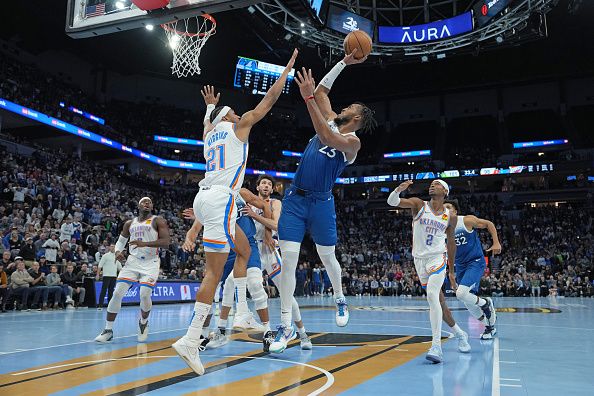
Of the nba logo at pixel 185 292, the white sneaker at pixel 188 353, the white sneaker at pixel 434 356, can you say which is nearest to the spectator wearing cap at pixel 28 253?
the nba logo at pixel 185 292

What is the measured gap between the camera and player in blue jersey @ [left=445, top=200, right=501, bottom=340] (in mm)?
7098

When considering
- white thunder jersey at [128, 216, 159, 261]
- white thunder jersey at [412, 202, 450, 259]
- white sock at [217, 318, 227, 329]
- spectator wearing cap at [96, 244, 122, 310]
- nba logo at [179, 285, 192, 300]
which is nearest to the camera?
white thunder jersey at [412, 202, 450, 259]

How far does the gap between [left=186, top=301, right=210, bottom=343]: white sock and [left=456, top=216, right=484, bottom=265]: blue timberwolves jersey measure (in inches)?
190

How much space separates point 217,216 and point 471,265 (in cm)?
480

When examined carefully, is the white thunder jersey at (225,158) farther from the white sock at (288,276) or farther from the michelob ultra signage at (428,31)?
the michelob ultra signage at (428,31)

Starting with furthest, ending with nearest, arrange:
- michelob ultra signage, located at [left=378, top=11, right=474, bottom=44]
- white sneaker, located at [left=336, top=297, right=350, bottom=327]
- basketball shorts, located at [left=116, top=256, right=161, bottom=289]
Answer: michelob ultra signage, located at [left=378, top=11, right=474, bottom=44]
basketball shorts, located at [left=116, top=256, right=161, bottom=289]
white sneaker, located at [left=336, top=297, right=350, bottom=327]

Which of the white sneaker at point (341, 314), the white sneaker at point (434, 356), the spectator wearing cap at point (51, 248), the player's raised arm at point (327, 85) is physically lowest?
the white sneaker at point (434, 356)

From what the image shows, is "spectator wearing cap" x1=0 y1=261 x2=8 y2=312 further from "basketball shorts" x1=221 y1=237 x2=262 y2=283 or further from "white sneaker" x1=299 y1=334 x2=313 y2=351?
"white sneaker" x1=299 y1=334 x2=313 y2=351

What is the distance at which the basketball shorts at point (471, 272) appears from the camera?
734cm

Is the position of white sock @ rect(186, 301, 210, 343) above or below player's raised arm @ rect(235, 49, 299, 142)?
below

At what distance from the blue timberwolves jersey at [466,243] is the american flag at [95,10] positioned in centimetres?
674

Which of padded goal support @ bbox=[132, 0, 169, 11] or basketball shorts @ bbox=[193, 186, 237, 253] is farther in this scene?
padded goal support @ bbox=[132, 0, 169, 11]

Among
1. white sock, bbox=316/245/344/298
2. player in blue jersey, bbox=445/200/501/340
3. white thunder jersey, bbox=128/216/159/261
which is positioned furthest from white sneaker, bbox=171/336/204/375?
player in blue jersey, bbox=445/200/501/340

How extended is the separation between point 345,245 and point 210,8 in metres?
27.5
